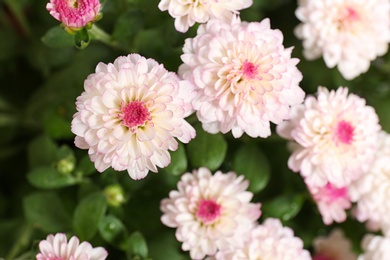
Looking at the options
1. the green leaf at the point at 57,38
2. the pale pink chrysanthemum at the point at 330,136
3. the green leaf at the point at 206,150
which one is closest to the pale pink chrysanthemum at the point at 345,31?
the pale pink chrysanthemum at the point at 330,136

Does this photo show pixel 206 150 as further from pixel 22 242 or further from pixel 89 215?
pixel 22 242

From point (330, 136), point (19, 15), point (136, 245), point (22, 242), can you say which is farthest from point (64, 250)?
point (19, 15)

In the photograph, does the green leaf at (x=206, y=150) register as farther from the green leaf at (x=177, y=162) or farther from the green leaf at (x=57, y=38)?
the green leaf at (x=57, y=38)

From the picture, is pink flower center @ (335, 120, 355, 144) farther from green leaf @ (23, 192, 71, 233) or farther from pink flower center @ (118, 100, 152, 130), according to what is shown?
green leaf @ (23, 192, 71, 233)

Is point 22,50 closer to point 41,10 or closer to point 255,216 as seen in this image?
point 41,10

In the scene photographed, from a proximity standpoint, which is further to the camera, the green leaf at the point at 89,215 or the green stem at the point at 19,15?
the green stem at the point at 19,15

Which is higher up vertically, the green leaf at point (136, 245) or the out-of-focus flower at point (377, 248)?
the green leaf at point (136, 245)

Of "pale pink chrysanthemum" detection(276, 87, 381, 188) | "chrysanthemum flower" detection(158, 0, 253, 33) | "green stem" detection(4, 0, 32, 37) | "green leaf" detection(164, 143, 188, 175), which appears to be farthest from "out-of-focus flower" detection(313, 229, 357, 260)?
"green stem" detection(4, 0, 32, 37)
